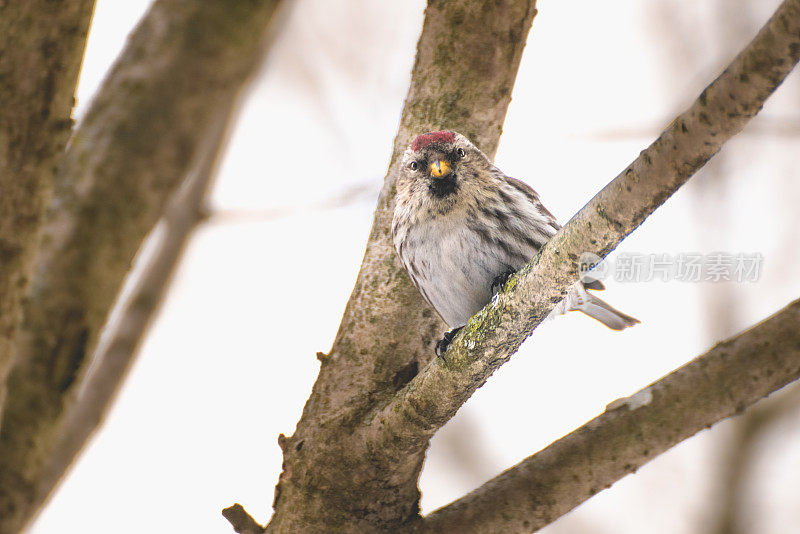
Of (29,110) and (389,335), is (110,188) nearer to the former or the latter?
→ (29,110)

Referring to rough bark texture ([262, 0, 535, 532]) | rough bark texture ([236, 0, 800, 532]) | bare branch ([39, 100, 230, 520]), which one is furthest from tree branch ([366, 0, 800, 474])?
bare branch ([39, 100, 230, 520])

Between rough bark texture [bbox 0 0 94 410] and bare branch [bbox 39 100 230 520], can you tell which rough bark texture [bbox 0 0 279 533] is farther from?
rough bark texture [bbox 0 0 94 410]

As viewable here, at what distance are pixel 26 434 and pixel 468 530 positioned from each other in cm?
174

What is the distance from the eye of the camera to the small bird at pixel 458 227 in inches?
108

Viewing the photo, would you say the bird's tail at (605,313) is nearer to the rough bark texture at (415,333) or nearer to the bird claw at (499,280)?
the bird claw at (499,280)

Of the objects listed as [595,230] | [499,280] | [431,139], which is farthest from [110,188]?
[595,230]

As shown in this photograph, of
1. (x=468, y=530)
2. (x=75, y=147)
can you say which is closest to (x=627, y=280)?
(x=468, y=530)

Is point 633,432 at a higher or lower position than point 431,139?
lower

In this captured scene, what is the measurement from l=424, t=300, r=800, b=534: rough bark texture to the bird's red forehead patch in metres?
1.09

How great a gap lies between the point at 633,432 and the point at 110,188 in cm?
222

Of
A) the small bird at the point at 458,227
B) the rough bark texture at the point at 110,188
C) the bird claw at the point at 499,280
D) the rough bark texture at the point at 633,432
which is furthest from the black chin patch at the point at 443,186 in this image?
the rough bark texture at the point at 110,188

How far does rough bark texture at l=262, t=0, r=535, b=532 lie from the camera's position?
98.2 inches

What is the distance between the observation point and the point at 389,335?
2613 mm

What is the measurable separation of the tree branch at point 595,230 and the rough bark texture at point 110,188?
4.64 feet
